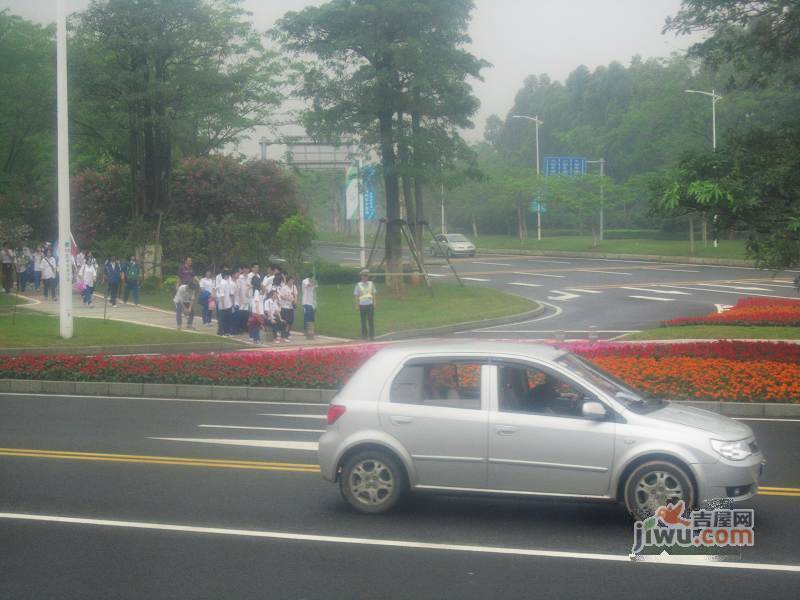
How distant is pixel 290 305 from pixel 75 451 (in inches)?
559

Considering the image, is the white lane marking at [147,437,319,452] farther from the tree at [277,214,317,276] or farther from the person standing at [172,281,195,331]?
the tree at [277,214,317,276]

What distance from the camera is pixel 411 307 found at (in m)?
35.3

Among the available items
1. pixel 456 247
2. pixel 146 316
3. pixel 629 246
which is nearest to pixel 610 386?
pixel 146 316

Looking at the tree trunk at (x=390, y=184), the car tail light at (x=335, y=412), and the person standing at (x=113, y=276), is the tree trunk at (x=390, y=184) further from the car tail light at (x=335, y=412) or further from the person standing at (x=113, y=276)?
the car tail light at (x=335, y=412)

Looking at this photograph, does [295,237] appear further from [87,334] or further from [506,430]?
[506,430]

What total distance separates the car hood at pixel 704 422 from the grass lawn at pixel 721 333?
15.2 metres

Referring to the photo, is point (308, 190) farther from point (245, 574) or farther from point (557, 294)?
point (245, 574)

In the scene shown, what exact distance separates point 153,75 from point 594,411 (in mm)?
37956

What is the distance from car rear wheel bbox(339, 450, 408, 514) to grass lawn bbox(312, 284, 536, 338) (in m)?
Result: 18.7

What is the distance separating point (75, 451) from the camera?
477 inches

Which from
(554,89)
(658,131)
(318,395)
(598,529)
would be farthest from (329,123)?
(554,89)

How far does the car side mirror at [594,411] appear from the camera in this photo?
27.2ft

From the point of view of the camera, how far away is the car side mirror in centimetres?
828

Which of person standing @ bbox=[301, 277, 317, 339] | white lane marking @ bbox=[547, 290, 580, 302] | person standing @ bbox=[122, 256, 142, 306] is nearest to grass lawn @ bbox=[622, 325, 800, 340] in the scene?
person standing @ bbox=[301, 277, 317, 339]
